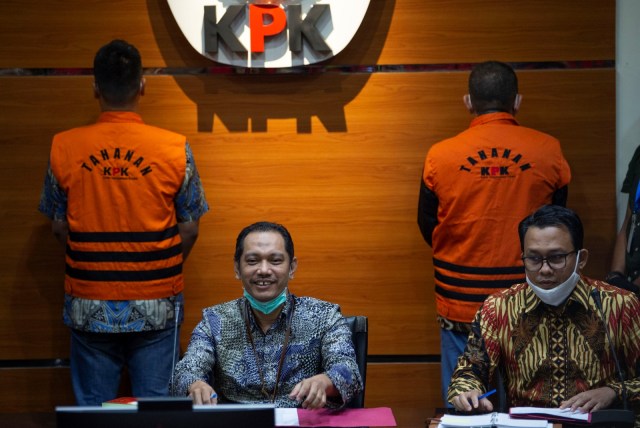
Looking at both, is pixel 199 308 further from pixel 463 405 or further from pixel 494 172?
pixel 463 405

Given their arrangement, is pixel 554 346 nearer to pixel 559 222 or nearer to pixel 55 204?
pixel 559 222

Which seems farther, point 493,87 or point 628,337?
point 493,87

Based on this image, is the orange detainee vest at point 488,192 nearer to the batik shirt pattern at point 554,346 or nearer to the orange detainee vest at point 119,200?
the batik shirt pattern at point 554,346

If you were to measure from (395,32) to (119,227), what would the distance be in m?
1.56

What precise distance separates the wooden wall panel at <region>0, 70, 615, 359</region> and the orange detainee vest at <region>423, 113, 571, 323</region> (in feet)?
A: 2.03

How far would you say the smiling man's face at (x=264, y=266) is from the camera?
10.3 feet

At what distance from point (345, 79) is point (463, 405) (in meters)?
2.22

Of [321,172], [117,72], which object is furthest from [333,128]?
[117,72]

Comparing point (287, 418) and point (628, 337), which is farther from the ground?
point (628, 337)

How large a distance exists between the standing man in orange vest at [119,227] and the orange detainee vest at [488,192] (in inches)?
41.2

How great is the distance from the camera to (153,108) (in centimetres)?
466

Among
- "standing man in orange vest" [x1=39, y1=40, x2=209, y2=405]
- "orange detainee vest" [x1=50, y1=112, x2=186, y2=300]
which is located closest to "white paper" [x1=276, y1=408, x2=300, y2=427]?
"standing man in orange vest" [x1=39, y1=40, x2=209, y2=405]

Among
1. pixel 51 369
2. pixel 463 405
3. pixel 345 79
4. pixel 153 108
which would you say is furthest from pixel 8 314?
pixel 463 405

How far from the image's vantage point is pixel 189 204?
411 centimetres
